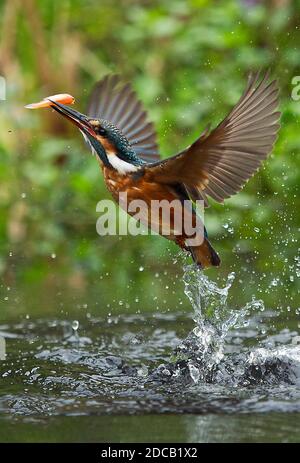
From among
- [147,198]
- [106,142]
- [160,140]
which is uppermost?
[160,140]

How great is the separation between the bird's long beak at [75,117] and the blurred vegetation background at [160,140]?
156cm

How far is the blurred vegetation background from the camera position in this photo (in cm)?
630

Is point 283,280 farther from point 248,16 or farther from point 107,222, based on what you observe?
point 248,16

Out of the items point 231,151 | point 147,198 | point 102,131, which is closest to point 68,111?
point 102,131

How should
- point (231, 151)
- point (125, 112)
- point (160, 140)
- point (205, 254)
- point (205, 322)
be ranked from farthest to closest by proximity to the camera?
point (160, 140)
point (125, 112)
point (205, 322)
point (205, 254)
point (231, 151)

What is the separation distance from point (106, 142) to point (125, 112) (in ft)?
1.88

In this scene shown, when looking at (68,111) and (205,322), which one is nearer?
(68,111)

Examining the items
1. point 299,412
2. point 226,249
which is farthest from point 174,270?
point 299,412

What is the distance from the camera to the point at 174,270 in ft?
21.8

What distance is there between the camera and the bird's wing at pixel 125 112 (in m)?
4.75

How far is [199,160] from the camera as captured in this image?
13.0 ft

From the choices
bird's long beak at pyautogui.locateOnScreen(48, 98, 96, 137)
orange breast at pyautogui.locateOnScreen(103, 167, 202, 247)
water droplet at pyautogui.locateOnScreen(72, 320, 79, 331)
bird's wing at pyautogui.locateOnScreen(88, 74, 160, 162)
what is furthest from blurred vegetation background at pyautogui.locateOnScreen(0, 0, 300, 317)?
bird's long beak at pyautogui.locateOnScreen(48, 98, 96, 137)

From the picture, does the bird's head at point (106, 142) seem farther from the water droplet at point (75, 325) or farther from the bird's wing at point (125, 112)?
the water droplet at point (75, 325)

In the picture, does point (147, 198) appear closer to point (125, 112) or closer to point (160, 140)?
point (125, 112)
